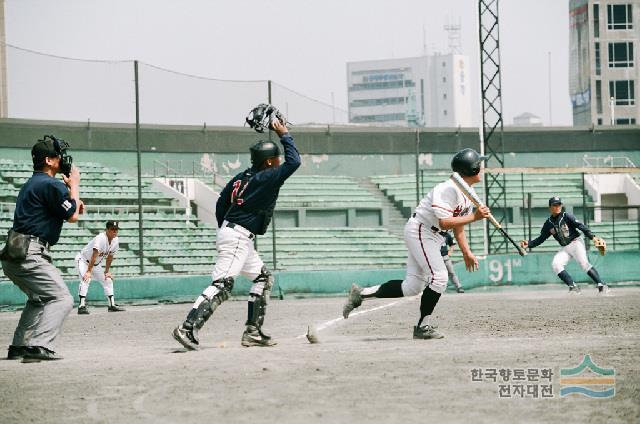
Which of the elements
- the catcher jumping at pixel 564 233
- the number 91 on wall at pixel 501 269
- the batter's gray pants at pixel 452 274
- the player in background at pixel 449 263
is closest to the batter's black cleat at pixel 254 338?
the catcher jumping at pixel 564 233

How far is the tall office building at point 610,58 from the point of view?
8931cm

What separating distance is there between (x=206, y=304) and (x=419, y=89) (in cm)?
17554

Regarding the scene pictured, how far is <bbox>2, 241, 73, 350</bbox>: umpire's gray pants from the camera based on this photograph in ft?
31.4

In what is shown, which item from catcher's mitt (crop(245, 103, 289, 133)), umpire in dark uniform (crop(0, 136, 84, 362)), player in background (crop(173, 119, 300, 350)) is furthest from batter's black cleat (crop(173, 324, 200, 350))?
catcher's mitt (crop(245, 103, 289, 133))

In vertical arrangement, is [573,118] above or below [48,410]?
above

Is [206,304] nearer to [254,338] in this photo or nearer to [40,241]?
[254,338]

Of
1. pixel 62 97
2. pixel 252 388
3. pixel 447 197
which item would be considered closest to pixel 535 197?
pixel 62 97

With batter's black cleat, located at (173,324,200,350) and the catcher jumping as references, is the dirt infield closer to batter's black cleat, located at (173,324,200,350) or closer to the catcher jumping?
batter's black cleat, located at (173,324,200,350)

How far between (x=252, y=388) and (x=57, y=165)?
3.49 metres

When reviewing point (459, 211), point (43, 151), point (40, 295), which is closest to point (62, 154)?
point (43, 151)

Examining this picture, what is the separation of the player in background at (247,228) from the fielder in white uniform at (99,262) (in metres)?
9.24

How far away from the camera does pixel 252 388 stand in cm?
742

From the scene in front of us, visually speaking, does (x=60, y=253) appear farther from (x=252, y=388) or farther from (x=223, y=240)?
(x=252, y=388)

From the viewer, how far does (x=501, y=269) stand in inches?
1043
